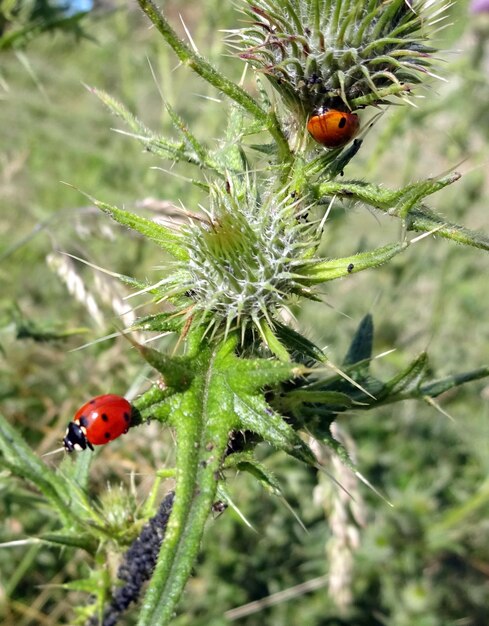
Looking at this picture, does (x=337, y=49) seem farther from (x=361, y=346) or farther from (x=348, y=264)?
(x=361, y=346)

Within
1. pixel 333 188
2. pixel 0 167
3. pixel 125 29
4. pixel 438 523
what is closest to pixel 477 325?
pixel 438 523

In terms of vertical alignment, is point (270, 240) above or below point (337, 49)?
below

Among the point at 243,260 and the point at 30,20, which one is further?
the point at 30,20

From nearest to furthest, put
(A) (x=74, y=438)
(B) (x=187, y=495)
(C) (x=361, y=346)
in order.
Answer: (B) (x=187, y=495)
(A) (x=74, y=438)
(C) (x=361, y=346)

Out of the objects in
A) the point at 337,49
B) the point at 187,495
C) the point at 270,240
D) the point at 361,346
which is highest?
the point at 337,49

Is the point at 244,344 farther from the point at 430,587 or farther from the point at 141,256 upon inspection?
the point at 141,256

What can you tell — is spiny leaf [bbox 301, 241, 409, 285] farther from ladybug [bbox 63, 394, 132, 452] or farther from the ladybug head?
the ladybug head

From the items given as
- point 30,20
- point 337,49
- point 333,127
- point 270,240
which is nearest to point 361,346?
point 270,240

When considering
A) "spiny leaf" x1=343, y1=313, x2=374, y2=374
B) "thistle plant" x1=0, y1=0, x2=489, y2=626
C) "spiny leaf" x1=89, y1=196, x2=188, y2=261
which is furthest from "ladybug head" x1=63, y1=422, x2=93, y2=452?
"spiny leaf" x1=343, y1=313, x2=374, y2=374
